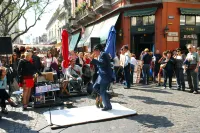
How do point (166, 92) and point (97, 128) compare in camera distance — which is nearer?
point (97, 128)

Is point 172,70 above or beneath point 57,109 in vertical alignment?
above

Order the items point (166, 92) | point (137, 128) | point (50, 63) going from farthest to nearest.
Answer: point (50, 63) → point (166, 92) → point (137, 128)

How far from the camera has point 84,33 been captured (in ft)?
88.8

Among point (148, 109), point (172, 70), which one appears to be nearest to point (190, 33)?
point (172, 70)

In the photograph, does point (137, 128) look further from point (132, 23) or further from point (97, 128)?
point (132, 23)

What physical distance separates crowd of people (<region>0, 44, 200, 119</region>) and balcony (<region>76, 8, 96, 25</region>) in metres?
12.2

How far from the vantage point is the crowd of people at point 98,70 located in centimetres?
687

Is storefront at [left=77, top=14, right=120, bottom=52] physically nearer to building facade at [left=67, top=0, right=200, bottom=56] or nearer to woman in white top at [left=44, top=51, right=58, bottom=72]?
building facade at [left=67, top=0, right=200, bottom=56]

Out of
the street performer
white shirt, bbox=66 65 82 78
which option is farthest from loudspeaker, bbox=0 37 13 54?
the street performer

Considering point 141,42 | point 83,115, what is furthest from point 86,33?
point 83,115

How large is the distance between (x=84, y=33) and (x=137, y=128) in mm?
22149

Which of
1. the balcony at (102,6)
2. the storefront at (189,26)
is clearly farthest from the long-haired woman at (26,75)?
the balcony at (102,6)

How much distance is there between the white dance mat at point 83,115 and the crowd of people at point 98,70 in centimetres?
28

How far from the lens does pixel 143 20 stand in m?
17.6
